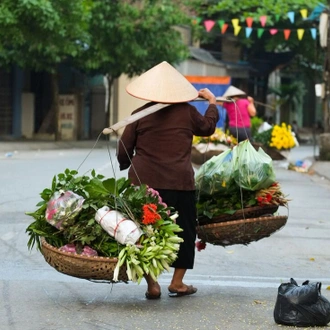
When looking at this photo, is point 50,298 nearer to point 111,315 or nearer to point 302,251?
point 111,315

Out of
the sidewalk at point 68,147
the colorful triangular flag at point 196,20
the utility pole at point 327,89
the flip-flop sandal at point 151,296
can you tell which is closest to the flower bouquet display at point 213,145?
the sidewalk at point 68,147

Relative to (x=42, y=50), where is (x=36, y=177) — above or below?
below

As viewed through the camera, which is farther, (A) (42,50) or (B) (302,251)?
(A) (42,50)

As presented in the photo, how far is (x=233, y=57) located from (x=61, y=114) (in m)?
12.1

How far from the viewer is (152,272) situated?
618cm

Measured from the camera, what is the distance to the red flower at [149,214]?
245 inches

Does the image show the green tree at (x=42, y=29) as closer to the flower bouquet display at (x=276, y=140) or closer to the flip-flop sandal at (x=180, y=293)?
the flower bouquet display at (x=276, y=140)

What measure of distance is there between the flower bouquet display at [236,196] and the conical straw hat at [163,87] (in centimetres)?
86

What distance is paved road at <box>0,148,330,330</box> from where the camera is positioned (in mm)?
6117

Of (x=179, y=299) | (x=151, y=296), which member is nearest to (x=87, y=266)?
(x=151, y=296)

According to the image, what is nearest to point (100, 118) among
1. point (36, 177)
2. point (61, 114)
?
point (61, 114)

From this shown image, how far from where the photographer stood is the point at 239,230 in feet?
23.0

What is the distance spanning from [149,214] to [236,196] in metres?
1.26

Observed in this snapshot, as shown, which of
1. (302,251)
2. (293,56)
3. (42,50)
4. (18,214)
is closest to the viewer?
(302,251)
